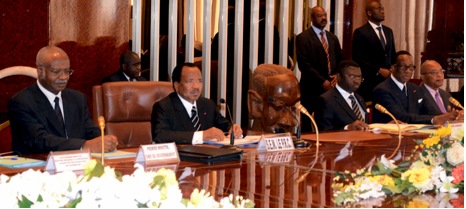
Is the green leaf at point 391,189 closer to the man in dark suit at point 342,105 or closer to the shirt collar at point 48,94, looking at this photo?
the shirt collar at point 48,94

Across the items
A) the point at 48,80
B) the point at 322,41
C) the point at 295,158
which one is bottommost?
the point at 295,158

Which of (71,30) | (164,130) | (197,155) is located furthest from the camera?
(71,30)

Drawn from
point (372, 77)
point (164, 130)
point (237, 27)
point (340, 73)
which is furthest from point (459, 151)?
point (237, 27)

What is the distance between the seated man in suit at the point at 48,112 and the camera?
2980 mm

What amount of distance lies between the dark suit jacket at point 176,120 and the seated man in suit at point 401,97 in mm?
1744

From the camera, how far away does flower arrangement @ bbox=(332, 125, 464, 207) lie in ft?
5.67

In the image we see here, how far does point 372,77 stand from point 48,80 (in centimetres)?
389

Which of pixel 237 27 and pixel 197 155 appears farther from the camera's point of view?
pixel 237 27

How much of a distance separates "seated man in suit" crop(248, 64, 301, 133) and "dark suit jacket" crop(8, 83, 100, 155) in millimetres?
1480

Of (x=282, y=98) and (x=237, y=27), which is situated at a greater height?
(x=237, y=27)

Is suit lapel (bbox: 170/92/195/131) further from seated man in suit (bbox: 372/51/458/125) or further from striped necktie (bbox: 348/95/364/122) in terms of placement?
seated man in suit (bbox: 372/51/458/125)

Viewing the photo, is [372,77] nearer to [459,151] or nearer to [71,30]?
[71,30]

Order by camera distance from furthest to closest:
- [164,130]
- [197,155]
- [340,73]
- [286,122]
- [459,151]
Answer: [340,73]
[286,122]
[164,130]
[197,155]
[459,151]

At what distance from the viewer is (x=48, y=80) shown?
3.15 m
